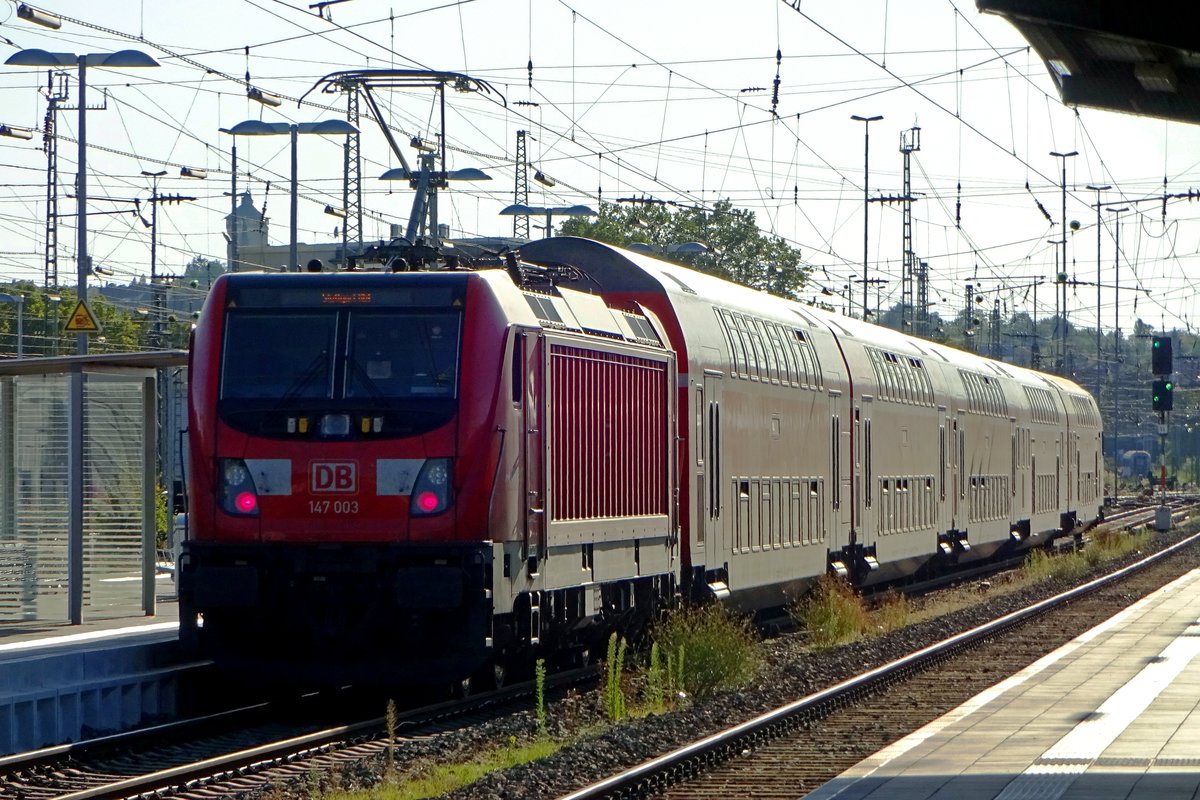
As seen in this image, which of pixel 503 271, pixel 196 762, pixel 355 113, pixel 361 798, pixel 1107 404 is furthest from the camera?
pixel 1107 404

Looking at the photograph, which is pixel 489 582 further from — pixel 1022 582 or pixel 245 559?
pixel 1022 582

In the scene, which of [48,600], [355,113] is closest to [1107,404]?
[355,113]

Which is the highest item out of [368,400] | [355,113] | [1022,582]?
[355,113]

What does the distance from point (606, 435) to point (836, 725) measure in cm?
353

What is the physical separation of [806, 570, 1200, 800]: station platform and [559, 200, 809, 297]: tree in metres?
65.8

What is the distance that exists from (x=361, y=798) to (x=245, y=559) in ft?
12.7

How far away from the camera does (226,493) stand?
13.8 m

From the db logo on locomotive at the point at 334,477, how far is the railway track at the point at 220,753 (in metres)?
1.73

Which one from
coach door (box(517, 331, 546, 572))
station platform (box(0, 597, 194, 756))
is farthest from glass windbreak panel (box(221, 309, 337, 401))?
station platform (box(0, 597, 194, 756))

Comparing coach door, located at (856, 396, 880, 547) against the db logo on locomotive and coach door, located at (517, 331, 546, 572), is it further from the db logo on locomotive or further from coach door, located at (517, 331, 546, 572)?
the db logo on locomotive

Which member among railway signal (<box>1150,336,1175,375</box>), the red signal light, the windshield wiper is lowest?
the red signal light

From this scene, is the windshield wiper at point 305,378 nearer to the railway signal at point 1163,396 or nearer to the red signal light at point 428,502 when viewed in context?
the red signal light at point 428,502

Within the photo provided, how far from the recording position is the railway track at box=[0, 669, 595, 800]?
1083cm

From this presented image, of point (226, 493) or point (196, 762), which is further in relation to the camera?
point (226, 493)
